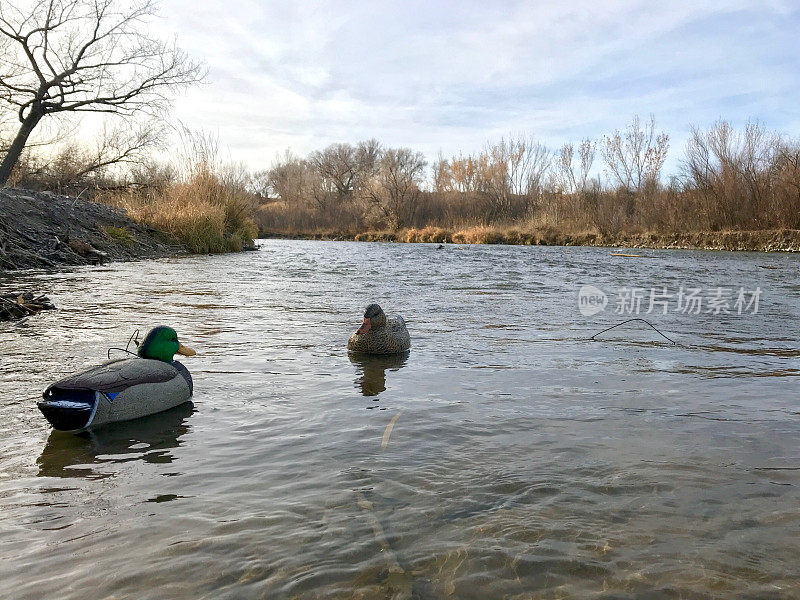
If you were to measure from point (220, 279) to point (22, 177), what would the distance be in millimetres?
15673

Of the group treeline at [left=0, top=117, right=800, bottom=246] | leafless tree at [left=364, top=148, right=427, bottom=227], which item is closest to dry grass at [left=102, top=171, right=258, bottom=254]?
treeline at [left=0, top=117, right=800, bottom=246]

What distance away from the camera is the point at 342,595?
1896 mm

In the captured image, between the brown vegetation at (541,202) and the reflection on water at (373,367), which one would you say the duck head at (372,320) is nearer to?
the reflection on water at (373,367)

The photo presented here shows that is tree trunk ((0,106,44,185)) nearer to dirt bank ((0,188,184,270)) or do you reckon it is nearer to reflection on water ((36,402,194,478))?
dirt bank ((0,188,184,270))

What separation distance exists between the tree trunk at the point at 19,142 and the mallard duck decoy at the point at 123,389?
1922cm

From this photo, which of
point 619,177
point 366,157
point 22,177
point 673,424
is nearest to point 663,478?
point 673,424

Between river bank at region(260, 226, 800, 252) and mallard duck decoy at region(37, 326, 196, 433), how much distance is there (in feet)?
102

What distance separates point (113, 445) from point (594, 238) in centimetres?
3799

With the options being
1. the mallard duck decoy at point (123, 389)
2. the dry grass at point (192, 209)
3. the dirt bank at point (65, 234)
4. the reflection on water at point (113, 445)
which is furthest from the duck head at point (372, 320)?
the dry grass at point (192, 209)

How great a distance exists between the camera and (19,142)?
20.2 meters

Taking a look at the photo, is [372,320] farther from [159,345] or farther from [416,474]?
[416,474]

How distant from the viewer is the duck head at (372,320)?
553 centimetres

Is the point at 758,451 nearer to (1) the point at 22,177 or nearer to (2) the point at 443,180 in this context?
(1) the point at 22,177

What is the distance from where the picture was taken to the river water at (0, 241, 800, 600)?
2018 mm
